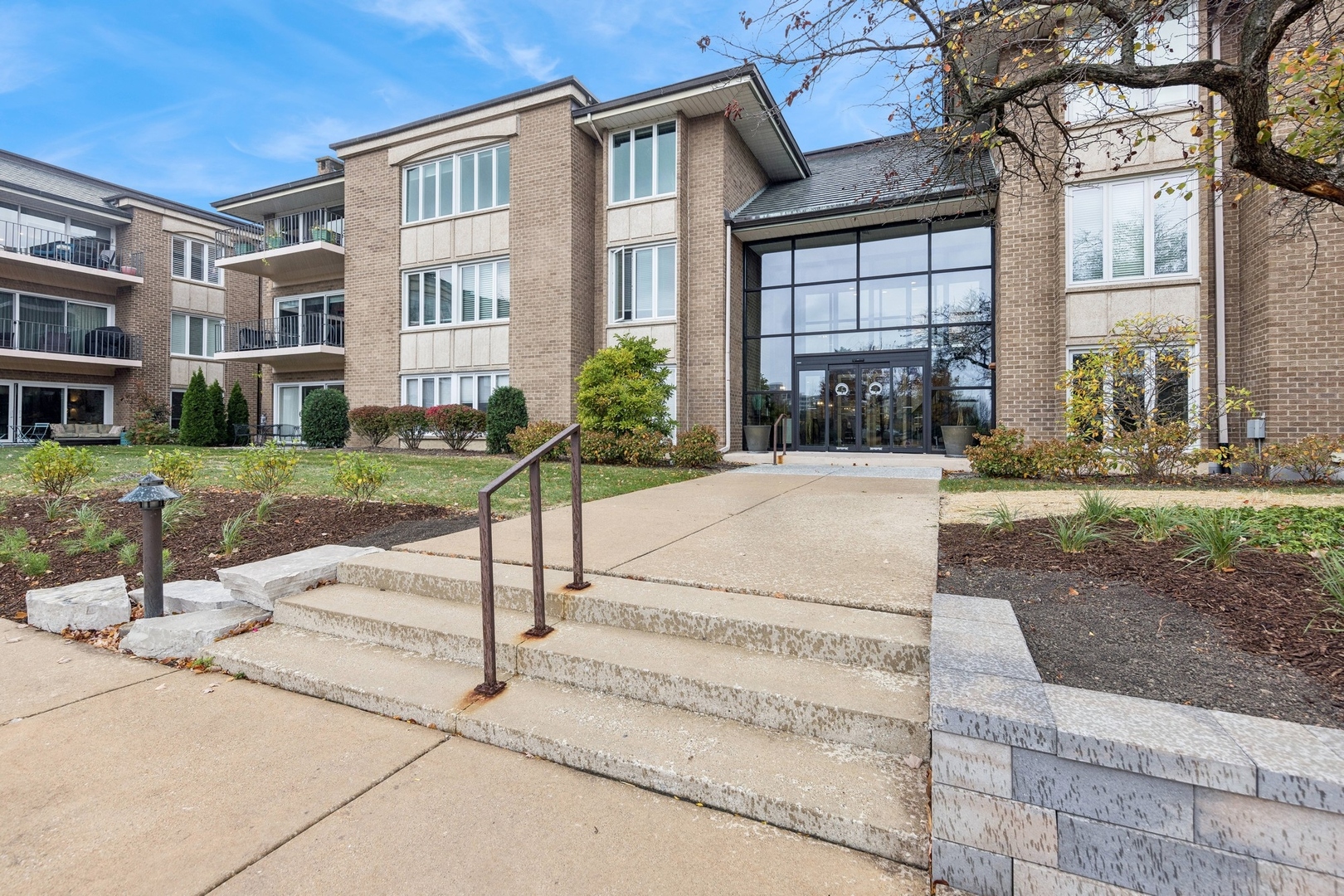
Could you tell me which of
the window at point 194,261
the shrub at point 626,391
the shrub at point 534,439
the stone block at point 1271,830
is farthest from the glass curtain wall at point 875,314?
the window at point 194,261

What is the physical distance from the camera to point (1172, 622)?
287 cm

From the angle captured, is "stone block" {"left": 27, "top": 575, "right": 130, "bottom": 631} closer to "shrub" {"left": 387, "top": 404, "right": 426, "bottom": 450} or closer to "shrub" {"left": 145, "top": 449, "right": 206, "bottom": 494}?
"shrub" {"left": 145, "top": 449, "right": 206, "bottom": 494}

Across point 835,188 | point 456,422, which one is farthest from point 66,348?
point 835,188

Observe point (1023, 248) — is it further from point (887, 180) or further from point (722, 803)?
point (722, 803)

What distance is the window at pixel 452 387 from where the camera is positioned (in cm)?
1589

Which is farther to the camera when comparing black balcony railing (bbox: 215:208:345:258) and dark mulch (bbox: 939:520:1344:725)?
black balcony railing (bbox: 215:208:345:258)

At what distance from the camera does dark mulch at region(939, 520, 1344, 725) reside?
7.28ft

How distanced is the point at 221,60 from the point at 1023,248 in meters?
25.0

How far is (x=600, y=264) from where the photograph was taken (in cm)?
1544

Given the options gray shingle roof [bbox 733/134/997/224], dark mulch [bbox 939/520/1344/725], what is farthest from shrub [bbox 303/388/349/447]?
dark mulch [bbox 939/520/1344/725]

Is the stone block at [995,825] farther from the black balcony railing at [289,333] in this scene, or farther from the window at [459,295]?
the black balcony railing at [289,333]

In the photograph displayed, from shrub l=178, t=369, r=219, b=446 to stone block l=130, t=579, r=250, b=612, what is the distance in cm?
1834

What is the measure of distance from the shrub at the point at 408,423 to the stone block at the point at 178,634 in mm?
12664

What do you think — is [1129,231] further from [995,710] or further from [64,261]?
[64,261]
